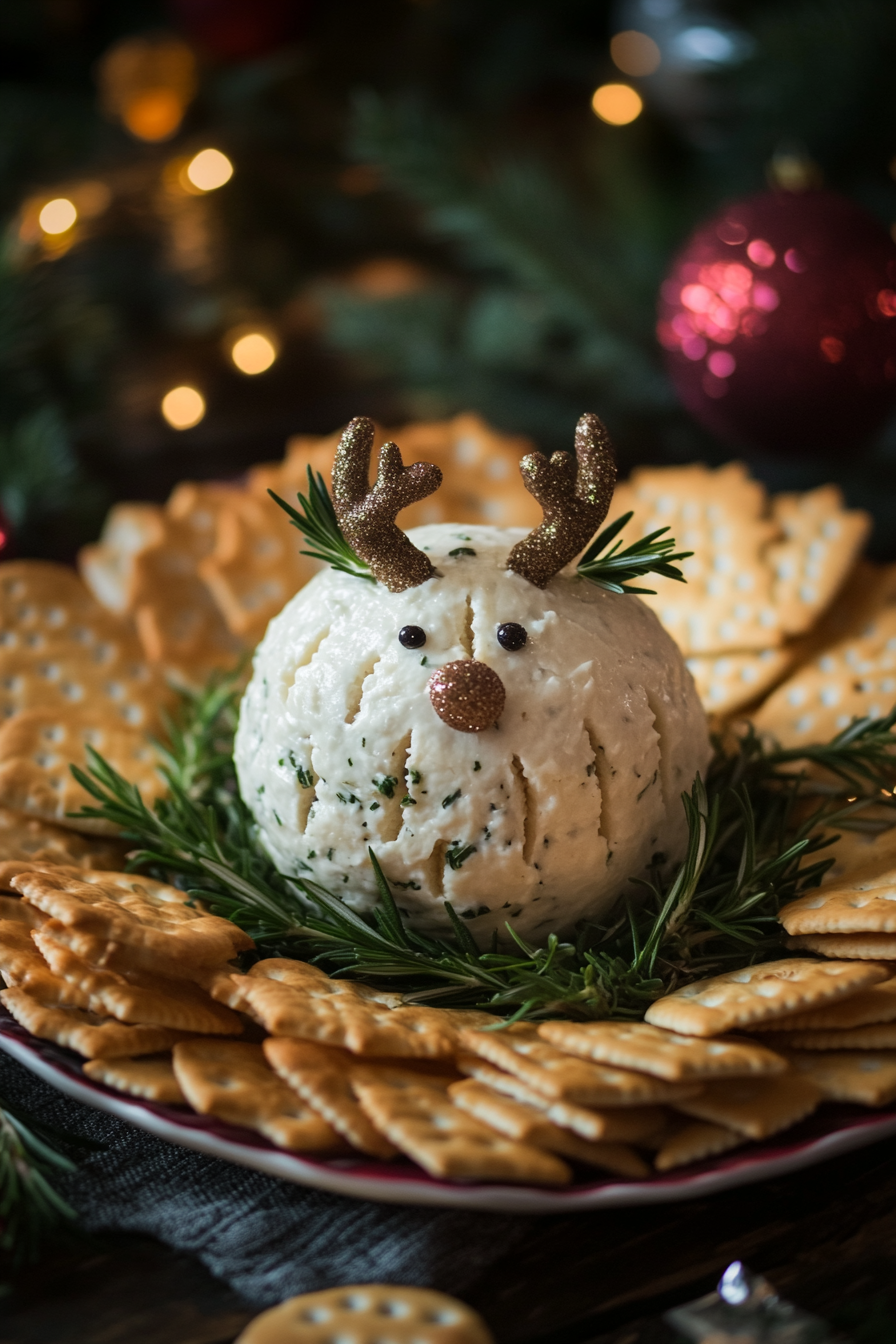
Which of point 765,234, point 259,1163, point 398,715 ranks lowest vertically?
point 259,1163

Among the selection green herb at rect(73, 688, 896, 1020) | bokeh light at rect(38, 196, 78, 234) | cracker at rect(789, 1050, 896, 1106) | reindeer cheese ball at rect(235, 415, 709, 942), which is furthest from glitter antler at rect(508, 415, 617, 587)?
bokeh light at rect(38, 196, 78, 234)

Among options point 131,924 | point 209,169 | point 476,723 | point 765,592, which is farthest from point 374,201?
point 131,924

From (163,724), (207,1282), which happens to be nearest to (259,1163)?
(207,1282)

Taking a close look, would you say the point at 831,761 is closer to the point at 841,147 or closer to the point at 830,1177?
the point at 830,1177

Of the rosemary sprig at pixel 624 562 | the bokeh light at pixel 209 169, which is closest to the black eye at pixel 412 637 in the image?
the rosemary sprig at pixel 624 562

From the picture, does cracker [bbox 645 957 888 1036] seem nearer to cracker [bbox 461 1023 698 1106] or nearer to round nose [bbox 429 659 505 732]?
cracker [bbox 461 1023 698 1106]

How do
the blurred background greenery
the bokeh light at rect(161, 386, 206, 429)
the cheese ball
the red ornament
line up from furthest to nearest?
the bokeh light at rect(161, 386, 206, 429), the blurred background greenery, the red ornament, the cheese ball
